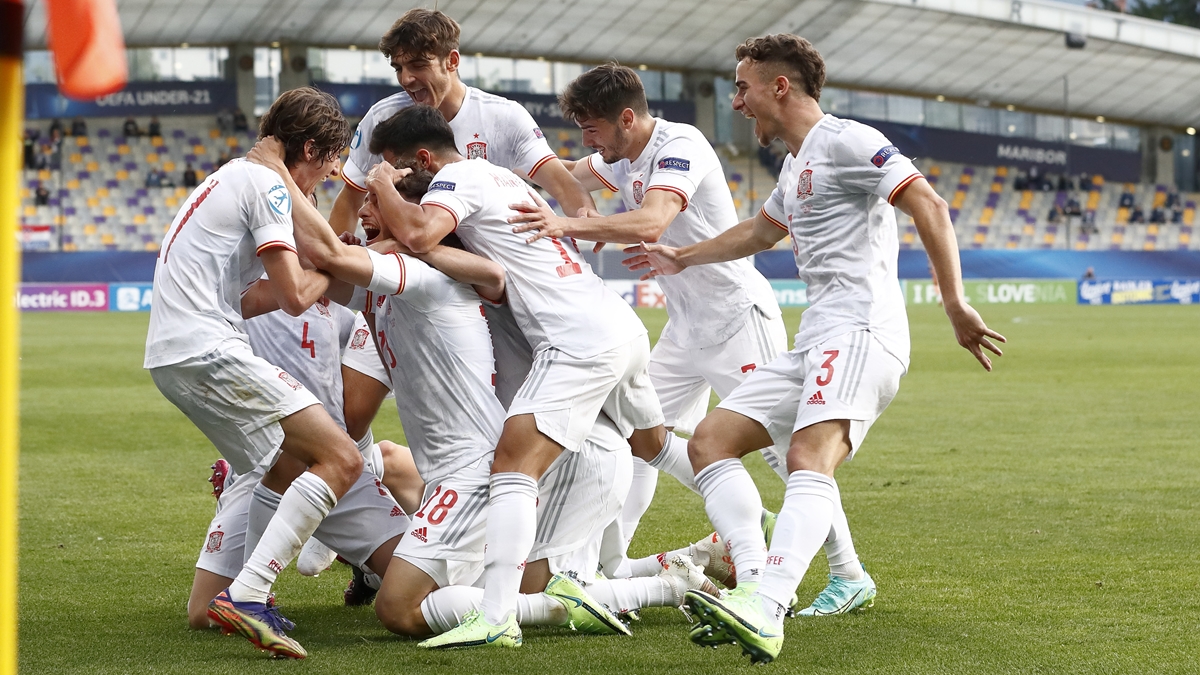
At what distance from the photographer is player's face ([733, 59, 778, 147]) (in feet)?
15.4

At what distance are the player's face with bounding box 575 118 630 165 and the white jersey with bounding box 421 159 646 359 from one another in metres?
0.68

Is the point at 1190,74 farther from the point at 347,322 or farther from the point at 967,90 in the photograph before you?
the point at 347,322

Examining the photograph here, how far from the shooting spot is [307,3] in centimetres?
4003

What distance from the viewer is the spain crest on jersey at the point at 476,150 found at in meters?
6.03

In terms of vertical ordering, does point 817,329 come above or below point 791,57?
below

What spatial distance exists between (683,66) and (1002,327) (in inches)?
971

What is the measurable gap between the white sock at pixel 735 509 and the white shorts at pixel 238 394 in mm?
1487

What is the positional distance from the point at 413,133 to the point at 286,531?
1601mm

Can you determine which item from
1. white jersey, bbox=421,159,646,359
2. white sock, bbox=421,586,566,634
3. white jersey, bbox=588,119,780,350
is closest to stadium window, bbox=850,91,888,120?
white jersey, bbox=588,119,780,350

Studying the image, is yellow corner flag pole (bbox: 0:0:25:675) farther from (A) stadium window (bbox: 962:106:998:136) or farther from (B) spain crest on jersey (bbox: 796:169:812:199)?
(A) stadium window (bbox: 962:106:998:136)

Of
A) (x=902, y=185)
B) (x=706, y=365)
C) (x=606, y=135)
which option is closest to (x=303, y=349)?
(x=606, y=135)

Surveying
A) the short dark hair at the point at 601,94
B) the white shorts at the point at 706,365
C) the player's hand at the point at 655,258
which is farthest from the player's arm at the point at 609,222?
the white shorts at the point at 706,365

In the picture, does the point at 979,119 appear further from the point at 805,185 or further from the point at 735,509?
the point at 735,509

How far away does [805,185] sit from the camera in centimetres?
459
